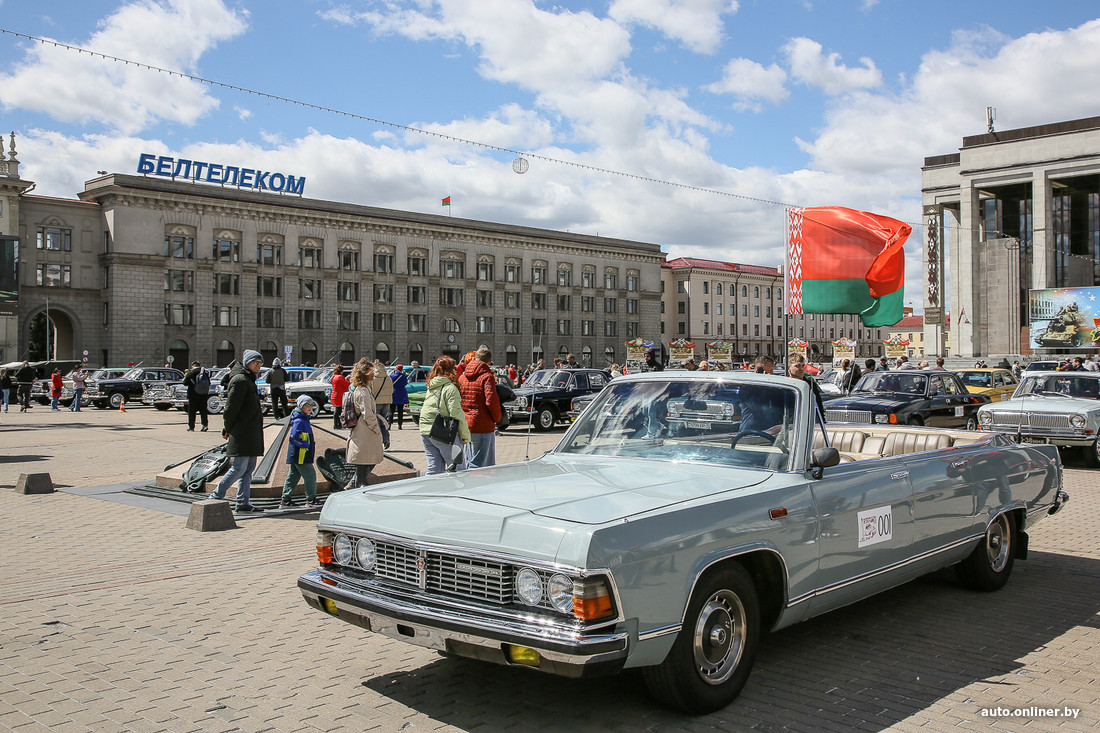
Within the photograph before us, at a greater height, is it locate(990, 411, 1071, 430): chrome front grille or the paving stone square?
locate(990, 411, 1071, 430): chrome front grille

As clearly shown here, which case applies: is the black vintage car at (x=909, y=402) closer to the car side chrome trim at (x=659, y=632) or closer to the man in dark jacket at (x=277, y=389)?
the car side chrome trim at (x=659, y=632)

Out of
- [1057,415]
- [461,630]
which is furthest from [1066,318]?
[461,630]

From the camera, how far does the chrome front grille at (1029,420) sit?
14.9 m

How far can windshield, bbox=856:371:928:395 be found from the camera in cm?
1680

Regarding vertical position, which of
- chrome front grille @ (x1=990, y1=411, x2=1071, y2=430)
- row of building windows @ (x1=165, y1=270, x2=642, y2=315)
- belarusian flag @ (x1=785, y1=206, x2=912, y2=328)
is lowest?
chrome front grille @ (x1=990, y1=411, x2=1071, y2=430)

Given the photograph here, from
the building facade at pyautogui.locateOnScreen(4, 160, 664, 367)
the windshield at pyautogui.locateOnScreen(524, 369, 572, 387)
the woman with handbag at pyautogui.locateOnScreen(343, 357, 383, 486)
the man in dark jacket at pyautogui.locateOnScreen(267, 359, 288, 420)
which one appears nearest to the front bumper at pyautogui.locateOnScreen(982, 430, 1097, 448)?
the woman with handbag at pyautogui.locateOnScreen(343, 357, 383, 486)

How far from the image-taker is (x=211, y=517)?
349 inches

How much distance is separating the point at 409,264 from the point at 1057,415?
67965mm

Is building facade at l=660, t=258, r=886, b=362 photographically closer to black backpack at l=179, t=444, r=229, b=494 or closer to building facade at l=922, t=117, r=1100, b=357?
building facade at l=922, t=117, r=1100, b=357

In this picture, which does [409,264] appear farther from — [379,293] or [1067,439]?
[1067,439]

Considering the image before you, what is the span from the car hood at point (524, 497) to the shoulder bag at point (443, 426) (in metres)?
4.53

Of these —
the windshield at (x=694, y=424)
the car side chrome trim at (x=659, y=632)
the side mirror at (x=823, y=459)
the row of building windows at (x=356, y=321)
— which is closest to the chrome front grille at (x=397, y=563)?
the car side chrome trim at (x=659, y=632)

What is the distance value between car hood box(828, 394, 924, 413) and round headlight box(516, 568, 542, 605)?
13.1m

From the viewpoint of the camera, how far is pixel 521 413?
23672 millimetres
